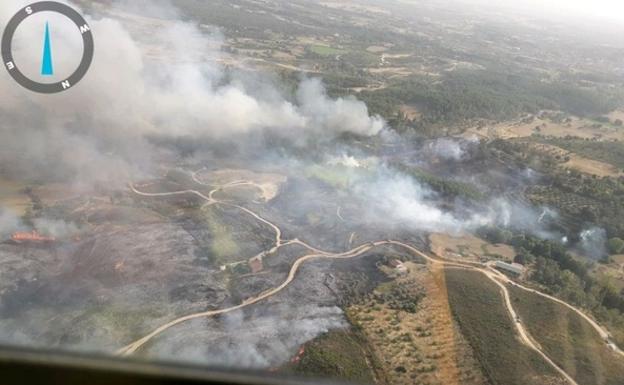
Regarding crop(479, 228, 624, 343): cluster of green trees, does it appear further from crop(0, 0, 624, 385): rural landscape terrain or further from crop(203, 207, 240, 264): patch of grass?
crop(203, 207, 240, 264): patch of grass

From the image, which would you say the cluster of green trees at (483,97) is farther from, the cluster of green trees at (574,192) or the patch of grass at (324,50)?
the patch of grass at (324,50)

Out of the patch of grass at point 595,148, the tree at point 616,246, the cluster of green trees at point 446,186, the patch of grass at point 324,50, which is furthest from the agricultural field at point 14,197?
the patch of grass at point 324,50

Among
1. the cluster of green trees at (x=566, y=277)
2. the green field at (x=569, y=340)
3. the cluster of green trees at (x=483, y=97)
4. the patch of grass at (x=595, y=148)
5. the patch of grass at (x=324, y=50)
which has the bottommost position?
the cluster of green trees at (x=566, y=277)

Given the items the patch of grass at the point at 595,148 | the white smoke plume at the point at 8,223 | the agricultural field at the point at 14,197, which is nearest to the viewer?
the white smoke plume at the point at 8,223

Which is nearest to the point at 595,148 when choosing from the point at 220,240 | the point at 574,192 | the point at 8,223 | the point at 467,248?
the point at 574,192

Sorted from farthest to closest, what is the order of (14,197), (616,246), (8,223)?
(616,246) < (14,197) < (8,223)

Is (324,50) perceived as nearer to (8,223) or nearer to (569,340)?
(8,223)

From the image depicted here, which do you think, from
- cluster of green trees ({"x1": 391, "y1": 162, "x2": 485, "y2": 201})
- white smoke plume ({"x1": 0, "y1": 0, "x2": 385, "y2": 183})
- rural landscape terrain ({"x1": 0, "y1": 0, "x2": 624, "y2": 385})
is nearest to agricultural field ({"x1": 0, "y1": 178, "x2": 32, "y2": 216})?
rural landscape terrain ({"x1": 0, "y1": 0, "x2": 624, "y2": 385})

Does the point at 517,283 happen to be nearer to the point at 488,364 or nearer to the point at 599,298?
the point at 599,298
